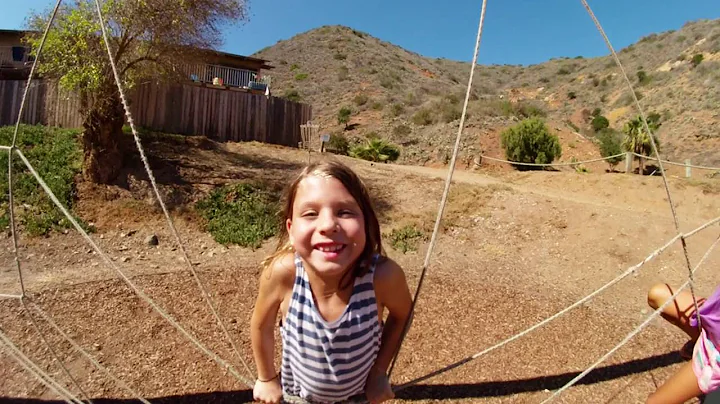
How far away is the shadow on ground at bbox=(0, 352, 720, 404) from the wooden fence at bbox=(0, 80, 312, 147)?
7.56 meters

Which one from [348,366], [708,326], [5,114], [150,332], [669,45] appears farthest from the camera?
[669,45]

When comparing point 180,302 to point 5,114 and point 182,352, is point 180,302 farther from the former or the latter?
point 5,114

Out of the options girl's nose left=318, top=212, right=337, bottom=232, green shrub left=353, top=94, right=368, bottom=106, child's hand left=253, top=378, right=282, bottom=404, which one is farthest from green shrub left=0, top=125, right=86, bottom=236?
green shrub left=353, top=94, right=368, bottom=106

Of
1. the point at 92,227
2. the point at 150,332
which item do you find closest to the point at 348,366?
the point at 150,332

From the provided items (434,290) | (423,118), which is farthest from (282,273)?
(423,118)

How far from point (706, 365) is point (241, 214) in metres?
5.63

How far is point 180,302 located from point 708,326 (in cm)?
361

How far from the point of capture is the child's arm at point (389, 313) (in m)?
1.28

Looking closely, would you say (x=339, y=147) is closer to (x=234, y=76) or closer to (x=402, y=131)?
(x=402, y=131)

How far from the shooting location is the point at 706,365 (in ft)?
5.65

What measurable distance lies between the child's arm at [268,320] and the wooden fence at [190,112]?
342 inches

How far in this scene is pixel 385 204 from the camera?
752 cm

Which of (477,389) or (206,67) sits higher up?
(206,67)

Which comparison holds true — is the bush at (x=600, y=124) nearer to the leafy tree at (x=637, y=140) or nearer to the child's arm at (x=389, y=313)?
the leafy tree at (x=637, y=140)
